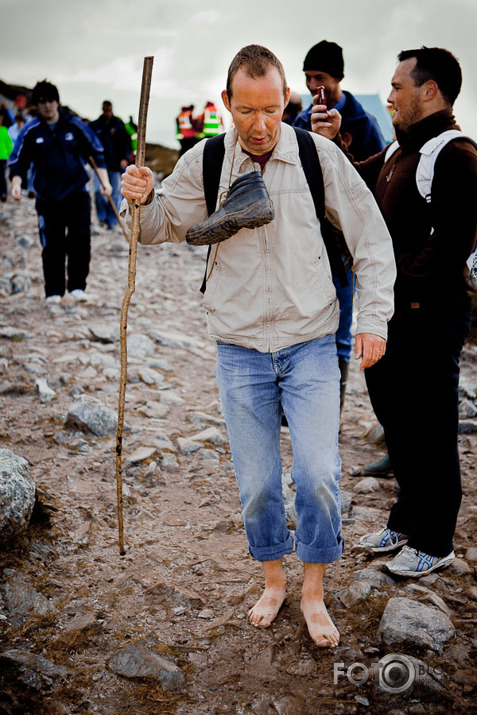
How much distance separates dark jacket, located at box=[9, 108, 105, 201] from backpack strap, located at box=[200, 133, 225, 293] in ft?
19.4

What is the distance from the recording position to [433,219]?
3.36m

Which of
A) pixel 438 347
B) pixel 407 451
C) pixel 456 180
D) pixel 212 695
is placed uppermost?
pixel 456 180

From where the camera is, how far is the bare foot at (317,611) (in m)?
3.07

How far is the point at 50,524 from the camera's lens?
390 centimetres

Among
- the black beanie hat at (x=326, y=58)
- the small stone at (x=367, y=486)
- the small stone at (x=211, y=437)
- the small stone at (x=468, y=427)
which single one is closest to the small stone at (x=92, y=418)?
the small stone at (x=211, y=437)

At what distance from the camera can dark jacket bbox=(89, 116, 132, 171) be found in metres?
15.0

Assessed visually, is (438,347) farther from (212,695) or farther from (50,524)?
(50,524)

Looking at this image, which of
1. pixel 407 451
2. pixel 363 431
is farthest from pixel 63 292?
pixel 407 451

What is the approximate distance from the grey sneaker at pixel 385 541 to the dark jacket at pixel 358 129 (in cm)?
294

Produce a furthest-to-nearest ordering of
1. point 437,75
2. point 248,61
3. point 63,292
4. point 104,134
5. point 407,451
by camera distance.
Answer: point 104,134 → point 63,292 → point 407,451 → point 437,75 → point 248,61

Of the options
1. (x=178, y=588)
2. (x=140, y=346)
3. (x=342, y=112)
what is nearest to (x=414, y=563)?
(x=178, y=588)

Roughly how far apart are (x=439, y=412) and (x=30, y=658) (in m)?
2.45

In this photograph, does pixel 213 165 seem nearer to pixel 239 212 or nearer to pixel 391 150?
pixel 239 212

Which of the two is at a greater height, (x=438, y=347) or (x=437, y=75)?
(x=437, y=75)
